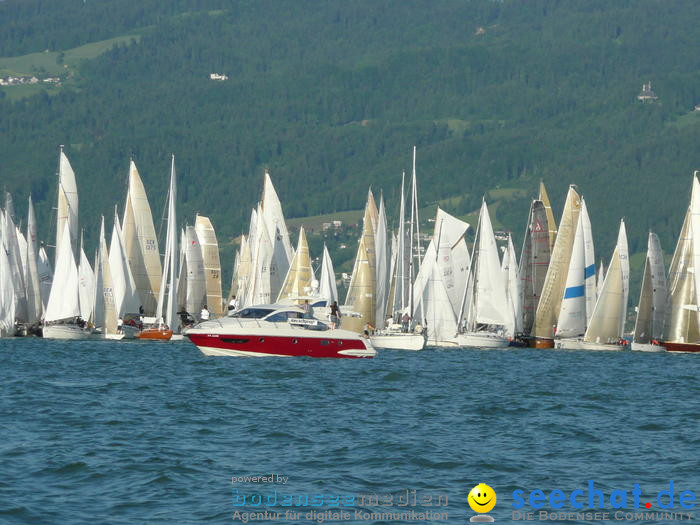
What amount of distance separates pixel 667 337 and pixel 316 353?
2897 centimetres

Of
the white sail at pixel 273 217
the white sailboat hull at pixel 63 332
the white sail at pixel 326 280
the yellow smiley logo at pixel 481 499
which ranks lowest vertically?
the yellow smiley logo at pixel 481 499

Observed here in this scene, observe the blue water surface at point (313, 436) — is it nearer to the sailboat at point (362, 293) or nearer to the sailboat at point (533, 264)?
the sailboat at point (362, 293)

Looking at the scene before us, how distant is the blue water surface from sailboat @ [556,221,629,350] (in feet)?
84.7

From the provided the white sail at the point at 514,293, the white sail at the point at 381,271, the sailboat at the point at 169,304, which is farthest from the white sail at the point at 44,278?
the white sail at the point at 514,293

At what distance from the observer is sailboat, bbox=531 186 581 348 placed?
A: 3600 inches

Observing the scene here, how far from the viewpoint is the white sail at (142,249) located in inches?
3430

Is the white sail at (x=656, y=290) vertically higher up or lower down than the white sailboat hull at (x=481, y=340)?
higher up

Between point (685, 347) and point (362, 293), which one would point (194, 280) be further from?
point (685, 347)

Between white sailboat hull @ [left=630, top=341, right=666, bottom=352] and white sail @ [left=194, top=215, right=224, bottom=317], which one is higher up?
white sail @ [left=194, top=215, right=224, bottom=317]

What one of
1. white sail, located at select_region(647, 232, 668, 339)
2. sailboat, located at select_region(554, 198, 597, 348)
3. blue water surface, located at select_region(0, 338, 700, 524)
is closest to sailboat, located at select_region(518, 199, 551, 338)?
sailboat, located at select_region(554, 198, 597, 348)

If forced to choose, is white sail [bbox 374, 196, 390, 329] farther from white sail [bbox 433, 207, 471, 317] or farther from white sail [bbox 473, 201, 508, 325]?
white sail [bbox 473, 201, 508, 325]

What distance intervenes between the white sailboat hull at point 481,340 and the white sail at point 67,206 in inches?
952

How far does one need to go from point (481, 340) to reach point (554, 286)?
7590 millimetres

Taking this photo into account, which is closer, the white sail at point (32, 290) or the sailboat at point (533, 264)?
the white sail at point (32, 290)
